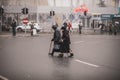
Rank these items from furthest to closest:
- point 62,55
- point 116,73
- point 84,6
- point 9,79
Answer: point 84,6, point 62,55, point 116,73, point 9,79

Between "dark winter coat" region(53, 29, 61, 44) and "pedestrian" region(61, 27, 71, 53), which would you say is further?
"dark winter coat" region(53, 29, 61, 44)

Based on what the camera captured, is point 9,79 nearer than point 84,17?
Yes

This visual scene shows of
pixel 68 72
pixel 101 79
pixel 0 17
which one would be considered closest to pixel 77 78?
pixel 101 79

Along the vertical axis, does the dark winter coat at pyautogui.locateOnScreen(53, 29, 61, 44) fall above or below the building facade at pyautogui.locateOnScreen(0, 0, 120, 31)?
below

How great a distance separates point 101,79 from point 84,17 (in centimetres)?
5797

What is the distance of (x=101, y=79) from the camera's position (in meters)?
12.8

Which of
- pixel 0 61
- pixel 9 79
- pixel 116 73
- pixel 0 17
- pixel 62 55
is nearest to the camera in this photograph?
pixel 9 79

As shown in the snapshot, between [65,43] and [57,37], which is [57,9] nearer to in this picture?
[57,37]

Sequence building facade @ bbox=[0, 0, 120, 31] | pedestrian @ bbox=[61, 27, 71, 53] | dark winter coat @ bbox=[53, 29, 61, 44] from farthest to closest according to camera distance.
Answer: building facade @ bbox=[0, 0, 120, 31], dark winter coat @ bbox=[53, 29, 61, 44], pedestrian @ bbox=[61, 27, 71, 53]

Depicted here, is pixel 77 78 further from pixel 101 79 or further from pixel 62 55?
pixel 62 55

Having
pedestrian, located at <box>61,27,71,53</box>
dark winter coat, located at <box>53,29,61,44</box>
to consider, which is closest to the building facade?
dark winter coat, located at <box>53,29,61,44</box>

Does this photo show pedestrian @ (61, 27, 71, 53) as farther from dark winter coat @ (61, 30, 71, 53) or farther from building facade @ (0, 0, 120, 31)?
building facade @ (0, 0, 120, 31)

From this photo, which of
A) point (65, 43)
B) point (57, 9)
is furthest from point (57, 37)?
point (57, 9)

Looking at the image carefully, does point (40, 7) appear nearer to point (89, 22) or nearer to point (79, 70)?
point (89, 22)
